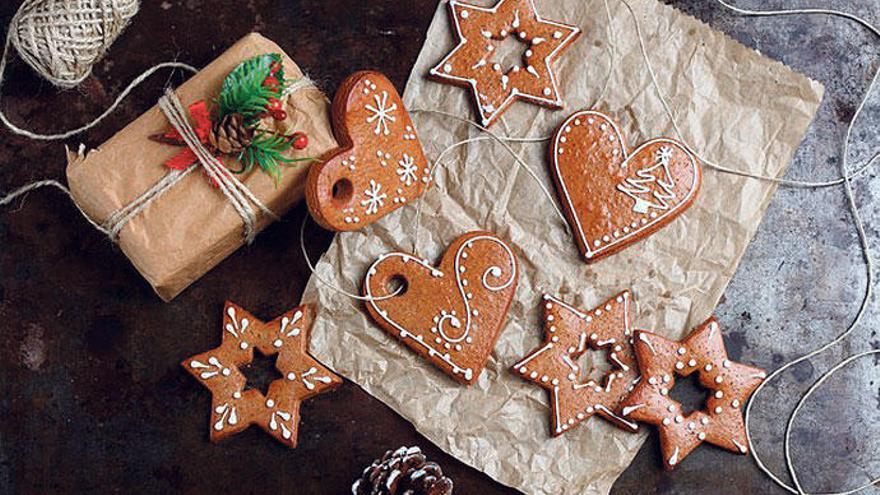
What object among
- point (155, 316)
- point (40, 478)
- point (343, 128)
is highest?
point (343, 128)

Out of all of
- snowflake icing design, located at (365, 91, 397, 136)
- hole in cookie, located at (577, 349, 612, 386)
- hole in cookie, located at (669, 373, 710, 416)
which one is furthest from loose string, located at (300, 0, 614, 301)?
hole in cookie, located at (669, 373, 710, 416)

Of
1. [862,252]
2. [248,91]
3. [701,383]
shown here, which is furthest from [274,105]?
[862,252]

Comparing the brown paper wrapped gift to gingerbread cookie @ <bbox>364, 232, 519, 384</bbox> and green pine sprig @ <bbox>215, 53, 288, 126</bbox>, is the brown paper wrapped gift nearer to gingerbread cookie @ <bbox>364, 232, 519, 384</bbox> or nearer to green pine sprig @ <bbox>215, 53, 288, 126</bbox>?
green pine sprig @ <bbox>215, 53, 288, 126</bbox>

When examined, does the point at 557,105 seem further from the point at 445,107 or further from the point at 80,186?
the point at 80,186

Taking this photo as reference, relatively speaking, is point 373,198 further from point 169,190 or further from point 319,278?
point 169,190

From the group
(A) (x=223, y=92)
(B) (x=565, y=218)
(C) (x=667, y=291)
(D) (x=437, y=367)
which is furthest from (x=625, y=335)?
(A) (x=223, y=92)

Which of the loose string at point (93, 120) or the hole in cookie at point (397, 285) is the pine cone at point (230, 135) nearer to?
the loose string at point (93, 120)

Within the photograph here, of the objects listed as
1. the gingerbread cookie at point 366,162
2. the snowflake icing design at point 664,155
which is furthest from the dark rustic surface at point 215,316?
the snowflake icing design at point 664,155
